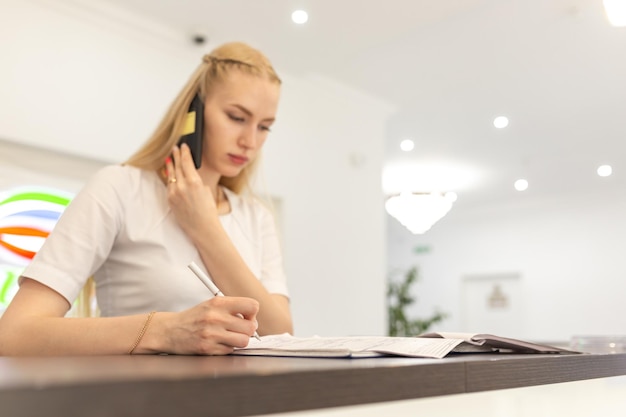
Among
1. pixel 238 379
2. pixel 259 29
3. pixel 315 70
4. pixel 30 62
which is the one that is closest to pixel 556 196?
pixel 315 70

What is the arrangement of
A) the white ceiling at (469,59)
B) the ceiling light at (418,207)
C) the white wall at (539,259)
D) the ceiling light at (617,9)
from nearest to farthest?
1. the ceiling light at (617,9)
2. the white ceiling at (469,59)
3. the ceiling light at (418,207)
4. the white wall at (539,259)

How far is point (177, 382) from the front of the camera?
368mm

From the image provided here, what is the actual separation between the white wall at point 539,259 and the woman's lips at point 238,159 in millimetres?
4286

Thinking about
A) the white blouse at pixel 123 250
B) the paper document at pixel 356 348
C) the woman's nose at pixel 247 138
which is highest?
the woman's nose at pixel 247 138

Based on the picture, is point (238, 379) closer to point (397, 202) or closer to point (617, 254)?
point (397, 202)

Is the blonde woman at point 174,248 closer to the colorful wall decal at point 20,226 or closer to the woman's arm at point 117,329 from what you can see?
the woman's arm at point 117,329

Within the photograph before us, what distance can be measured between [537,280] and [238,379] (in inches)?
322

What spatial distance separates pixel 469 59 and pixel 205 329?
12.1 ft

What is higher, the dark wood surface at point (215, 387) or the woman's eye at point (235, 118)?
the woman's eye at point (235, 118)

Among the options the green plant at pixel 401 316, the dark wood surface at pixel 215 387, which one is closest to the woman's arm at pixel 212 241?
the dark wood surface at pixel 215 387

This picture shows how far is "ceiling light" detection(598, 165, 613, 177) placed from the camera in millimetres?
4707

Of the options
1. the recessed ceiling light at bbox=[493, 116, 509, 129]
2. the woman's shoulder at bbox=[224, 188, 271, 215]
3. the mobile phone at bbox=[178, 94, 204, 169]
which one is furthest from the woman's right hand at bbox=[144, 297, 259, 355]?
the recessed ceiling light at bbox=[493, 116, 509, 129]

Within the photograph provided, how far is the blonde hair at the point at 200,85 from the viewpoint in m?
1.40

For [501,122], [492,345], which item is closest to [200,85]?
[492,345]
